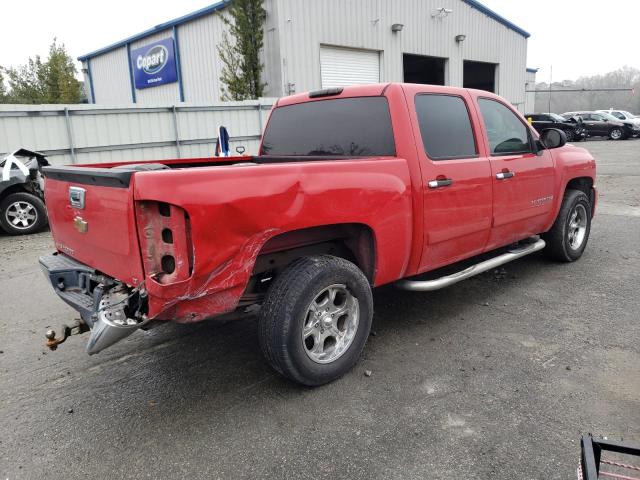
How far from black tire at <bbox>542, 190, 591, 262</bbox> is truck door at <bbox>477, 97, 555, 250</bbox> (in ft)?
1.37

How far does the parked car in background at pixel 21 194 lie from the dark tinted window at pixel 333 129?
5.88 m

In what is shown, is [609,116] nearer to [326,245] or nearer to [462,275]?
[462,275]

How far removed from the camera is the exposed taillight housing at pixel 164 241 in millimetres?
2553

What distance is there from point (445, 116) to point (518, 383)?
6.82 feet

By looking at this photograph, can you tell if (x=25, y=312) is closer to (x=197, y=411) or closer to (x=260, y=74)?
(x=197, y=411)

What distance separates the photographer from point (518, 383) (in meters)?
3.23

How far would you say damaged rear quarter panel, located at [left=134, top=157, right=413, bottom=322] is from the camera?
2.55 meters

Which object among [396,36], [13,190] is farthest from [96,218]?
[396,36]

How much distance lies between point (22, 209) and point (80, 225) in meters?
6.52

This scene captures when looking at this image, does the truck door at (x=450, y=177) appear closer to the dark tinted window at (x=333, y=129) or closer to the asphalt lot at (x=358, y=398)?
the dark tinted window at (x=333, y=129)

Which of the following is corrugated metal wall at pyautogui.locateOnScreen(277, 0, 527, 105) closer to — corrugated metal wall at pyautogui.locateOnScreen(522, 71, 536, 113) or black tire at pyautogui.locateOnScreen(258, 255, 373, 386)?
corrugated metal wall at pyautogui.locateOnScreen(522, 71, 536, 113)

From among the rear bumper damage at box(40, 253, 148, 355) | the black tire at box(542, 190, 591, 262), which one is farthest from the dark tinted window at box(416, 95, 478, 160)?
the rear bumper damage at box(40, 253, 148, 355)

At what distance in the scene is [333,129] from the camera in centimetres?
408

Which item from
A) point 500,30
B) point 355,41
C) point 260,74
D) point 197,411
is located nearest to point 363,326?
point 197,411
